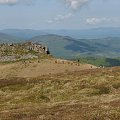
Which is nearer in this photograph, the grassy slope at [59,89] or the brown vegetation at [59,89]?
the brown vegetation at [59,89]

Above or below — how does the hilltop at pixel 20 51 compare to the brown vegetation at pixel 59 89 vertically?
above

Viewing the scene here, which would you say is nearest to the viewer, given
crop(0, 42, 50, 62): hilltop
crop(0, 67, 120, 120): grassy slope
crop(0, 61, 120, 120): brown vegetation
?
crop(0, 61, 120, 120): brown vegetation

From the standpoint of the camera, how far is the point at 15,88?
7475 cm

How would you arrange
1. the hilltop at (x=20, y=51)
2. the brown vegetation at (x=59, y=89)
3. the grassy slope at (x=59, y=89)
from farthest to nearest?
the hilltop at (x=20, y=51)
the grassy slope at (x=59, y=89)
the brown vegetation at (x=59, y=89)

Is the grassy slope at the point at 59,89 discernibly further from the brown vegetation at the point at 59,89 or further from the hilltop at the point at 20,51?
the hilltop at the point at 20,51

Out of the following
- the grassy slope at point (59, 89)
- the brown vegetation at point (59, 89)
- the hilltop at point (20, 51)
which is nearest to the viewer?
the brown vegetation at point (59, 89)

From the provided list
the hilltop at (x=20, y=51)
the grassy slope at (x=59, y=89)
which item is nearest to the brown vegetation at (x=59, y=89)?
the grassy slope at (x=59, y=89)

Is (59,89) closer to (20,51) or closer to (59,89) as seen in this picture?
(59,89)

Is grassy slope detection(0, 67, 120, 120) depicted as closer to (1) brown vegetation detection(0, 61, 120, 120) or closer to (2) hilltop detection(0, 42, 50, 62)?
(1) brown vegetation detection(0, 61, 120, 120)

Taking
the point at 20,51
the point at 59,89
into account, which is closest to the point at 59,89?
the point at 59,89

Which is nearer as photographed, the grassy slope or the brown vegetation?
the brown vegetation

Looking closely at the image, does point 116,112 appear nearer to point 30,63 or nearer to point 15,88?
point 15,88

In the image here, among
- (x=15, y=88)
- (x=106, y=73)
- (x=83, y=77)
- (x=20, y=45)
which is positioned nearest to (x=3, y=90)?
(x=15, y=88)

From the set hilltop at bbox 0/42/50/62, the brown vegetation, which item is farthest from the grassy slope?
hilltop at bbox 0/42/50/62
